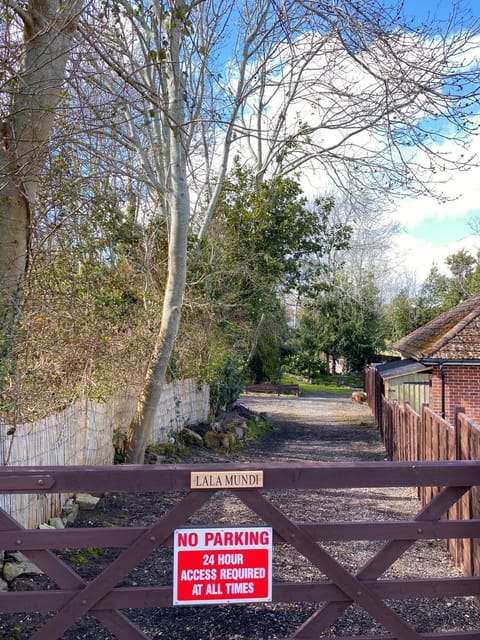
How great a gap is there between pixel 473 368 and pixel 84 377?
10.0 metres

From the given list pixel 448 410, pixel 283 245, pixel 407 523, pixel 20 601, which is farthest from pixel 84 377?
pixel 283 245

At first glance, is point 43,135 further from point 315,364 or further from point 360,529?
point 315,364

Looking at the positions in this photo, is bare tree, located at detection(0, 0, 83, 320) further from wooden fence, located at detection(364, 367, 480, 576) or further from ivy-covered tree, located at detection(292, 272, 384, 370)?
ivy-covered tree, located at detection(292, 272, 384, 370)

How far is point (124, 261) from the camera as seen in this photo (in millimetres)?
13516

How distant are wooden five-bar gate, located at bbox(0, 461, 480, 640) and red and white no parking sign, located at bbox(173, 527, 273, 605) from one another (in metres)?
0.08

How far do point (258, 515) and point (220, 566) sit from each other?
322mm

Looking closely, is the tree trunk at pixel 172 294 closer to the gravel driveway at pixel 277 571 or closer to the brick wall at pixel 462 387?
the gravel driveway at pixel 277 571

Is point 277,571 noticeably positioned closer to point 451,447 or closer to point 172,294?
point 451,447

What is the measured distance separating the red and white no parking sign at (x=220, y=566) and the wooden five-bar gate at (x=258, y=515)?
3.0 inches

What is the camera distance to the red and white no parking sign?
2.79 metres

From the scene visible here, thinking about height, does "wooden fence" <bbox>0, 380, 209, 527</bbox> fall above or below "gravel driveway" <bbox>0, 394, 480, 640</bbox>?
above

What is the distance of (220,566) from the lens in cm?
281

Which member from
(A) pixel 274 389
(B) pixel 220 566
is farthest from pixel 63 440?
(A) pixel 274 389

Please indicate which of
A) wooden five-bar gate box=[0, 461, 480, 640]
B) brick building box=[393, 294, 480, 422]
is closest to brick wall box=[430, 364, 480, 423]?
brick building box=[393, 294, 480, 422]
